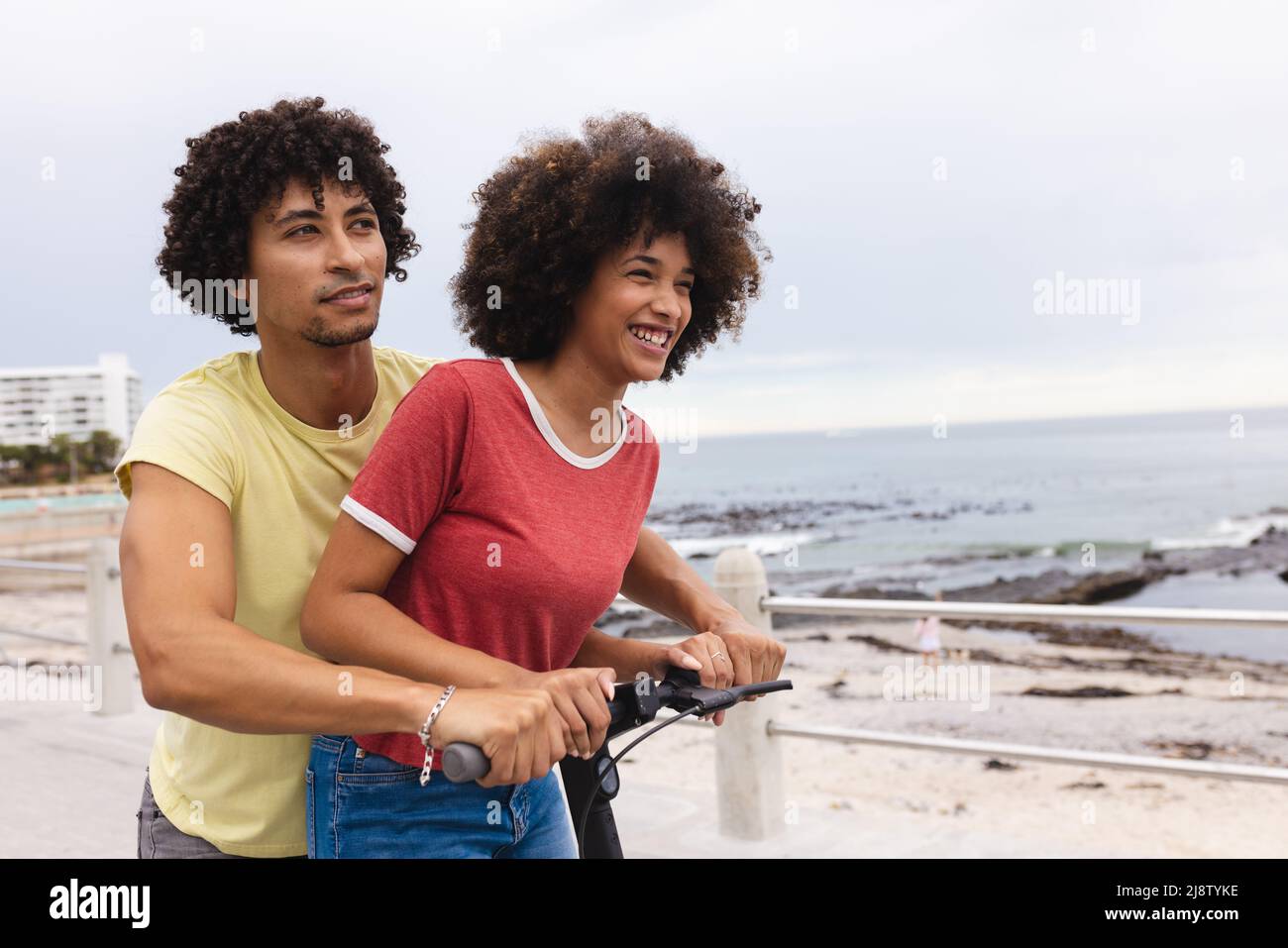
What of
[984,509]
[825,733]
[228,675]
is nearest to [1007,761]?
[825,733]

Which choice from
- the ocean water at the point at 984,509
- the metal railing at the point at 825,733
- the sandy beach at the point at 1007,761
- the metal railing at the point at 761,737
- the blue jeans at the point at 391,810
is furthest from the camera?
the ocean water at the point at 984,509

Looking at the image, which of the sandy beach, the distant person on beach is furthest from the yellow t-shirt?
the distant person on beach

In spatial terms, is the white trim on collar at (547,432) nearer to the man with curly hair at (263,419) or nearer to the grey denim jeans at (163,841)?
the man with curly hair at (263,419)

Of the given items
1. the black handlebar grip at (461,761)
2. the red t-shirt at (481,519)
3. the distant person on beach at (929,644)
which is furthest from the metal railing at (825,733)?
the distant person on beach at (929,644)

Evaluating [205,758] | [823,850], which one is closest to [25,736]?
[823,850]

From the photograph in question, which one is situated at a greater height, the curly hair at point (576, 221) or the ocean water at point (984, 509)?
the curly hair at point (576, 221)

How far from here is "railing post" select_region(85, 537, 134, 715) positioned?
7.34 metres

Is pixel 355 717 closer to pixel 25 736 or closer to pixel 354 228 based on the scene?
pixel 354 228

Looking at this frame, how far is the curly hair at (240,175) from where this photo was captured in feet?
5.62

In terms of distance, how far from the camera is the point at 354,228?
1760mm

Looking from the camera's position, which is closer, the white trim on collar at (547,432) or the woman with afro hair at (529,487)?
the woman with afro hair at (529,487)

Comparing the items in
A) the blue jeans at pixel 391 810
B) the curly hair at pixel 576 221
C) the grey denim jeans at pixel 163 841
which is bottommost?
the grey denim jeans at pixel 163 841

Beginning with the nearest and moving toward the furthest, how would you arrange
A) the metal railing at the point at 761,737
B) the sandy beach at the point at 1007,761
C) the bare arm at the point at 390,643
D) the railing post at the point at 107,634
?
the bare arm at the point at 390,643 < the metal railing at the point at 761,737 < the sandy beach at the point at 1007,761 < the railing post at the point at 107,634
